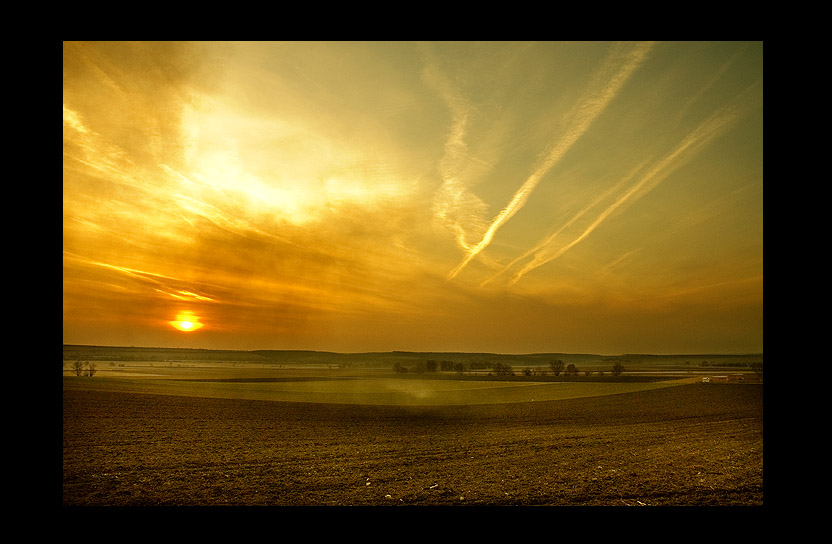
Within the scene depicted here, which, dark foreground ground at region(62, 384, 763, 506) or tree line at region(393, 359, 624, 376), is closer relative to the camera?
dark foreground ground at region(62, 384, 763, 506)

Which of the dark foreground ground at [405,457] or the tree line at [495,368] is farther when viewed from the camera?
the tree line at [495,368]

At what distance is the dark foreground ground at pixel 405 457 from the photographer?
25.0 ft

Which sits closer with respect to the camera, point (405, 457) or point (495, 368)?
point (405, 457)

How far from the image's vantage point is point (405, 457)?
420 inches

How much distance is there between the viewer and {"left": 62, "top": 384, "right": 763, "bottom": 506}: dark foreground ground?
25.0ft

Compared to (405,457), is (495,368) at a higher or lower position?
lower

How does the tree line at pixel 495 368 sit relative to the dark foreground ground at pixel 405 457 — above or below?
below
